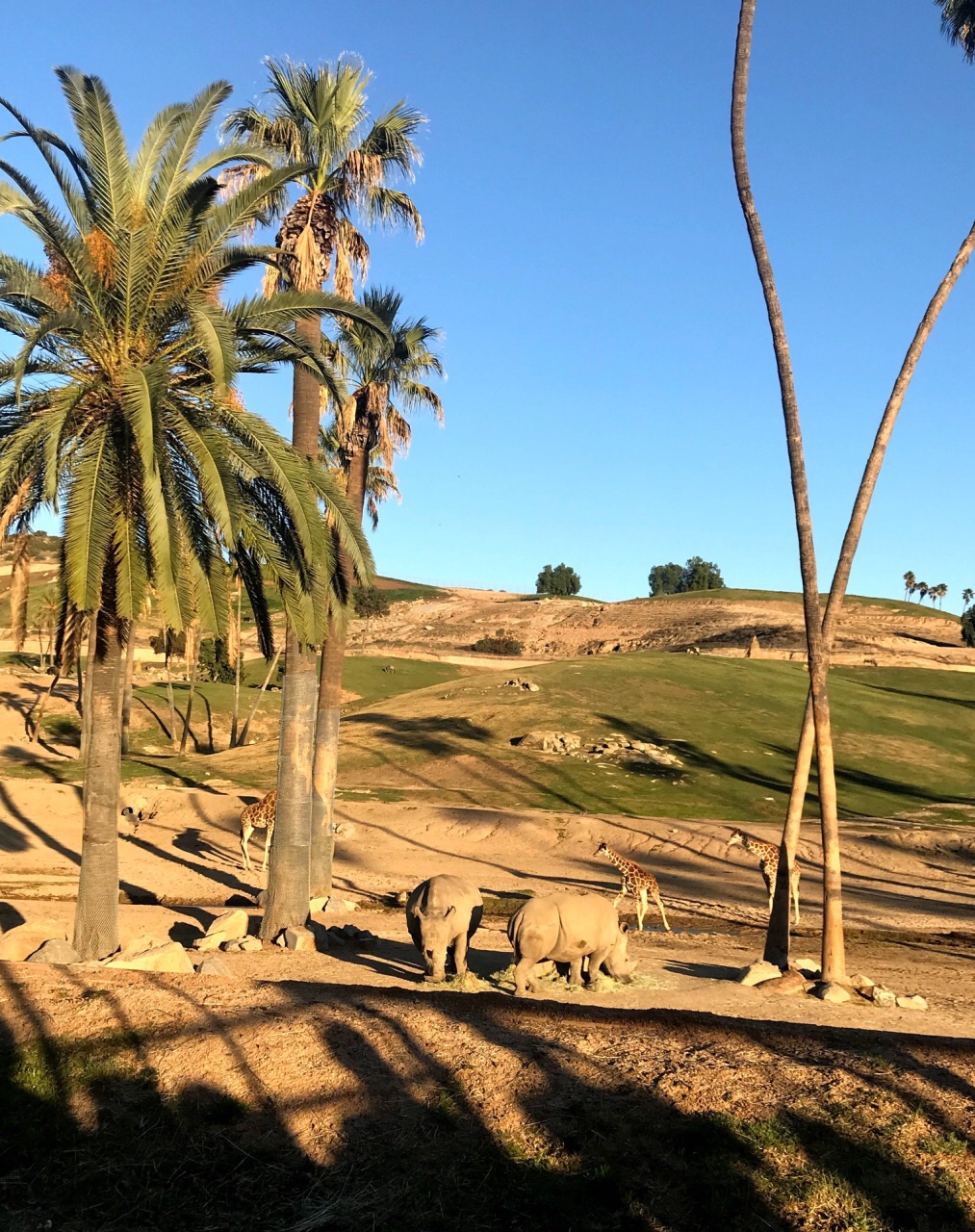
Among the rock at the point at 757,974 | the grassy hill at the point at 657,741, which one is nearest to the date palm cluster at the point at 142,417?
the rock at the point at 757,974

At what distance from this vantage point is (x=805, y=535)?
17984mm

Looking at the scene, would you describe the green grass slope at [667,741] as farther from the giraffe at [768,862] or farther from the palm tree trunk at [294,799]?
the palm tree trunk at [294,799]

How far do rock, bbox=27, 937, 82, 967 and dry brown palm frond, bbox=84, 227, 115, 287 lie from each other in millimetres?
10062

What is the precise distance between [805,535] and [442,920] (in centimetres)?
858

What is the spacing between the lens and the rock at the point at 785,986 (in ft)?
52.9

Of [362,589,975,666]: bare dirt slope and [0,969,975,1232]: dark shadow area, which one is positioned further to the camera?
[362,589,975,666]: bare dirt slope

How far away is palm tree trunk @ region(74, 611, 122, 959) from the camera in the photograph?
55.7ft

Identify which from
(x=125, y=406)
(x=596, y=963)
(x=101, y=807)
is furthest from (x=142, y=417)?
(x=596, y=963)

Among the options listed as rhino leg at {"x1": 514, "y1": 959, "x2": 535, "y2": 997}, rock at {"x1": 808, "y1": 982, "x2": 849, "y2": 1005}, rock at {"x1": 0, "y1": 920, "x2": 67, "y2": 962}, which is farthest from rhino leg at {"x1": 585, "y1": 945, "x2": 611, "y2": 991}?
rock at {"x1": 0, "y1": 920, "x2": 67, "y2": 962}

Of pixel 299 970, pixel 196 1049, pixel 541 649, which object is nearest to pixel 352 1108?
pixel 196 1049

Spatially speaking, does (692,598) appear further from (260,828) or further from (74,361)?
(74,361)

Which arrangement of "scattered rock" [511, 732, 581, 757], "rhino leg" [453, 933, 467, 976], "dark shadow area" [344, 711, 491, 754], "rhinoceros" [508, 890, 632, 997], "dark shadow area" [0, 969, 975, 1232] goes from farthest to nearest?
"dark shadow area" [344, 711, 491, 754] < "scattered rock" [511, 732, 581, 757] < "rhino leg" [453, 933, 467, 976] < "rhinoceros" [508, 890, 632, 997] < "dark shadow area" [0, 969, 975, 1232]

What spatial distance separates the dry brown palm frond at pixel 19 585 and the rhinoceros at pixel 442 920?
744cm

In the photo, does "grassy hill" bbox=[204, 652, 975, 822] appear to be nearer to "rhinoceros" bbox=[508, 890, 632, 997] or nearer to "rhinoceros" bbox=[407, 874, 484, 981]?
"rhinoceros" bbox=[508, 890, 632, 997]
